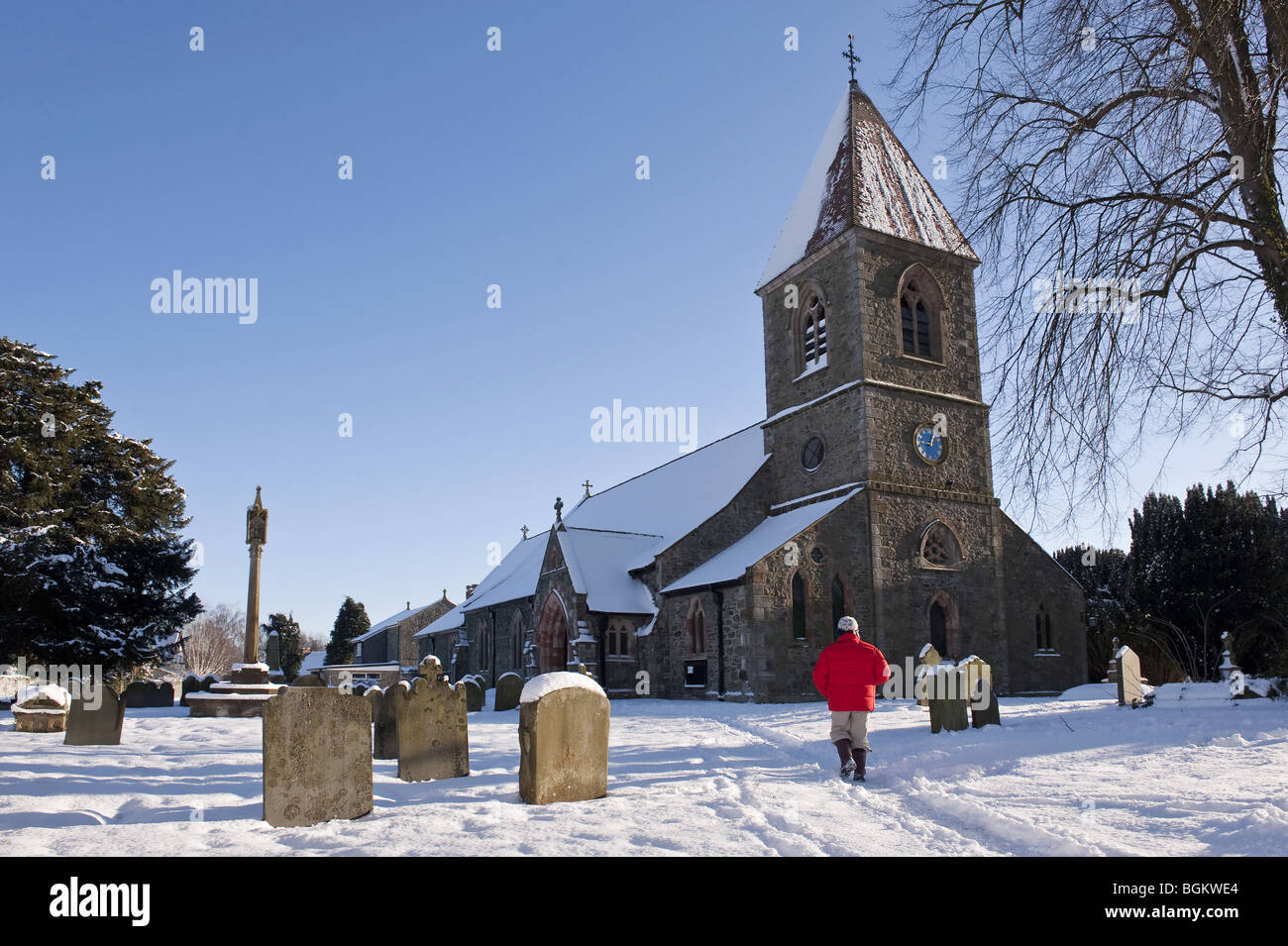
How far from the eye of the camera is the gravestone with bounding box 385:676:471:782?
8.80m

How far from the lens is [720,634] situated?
23094 millimetres

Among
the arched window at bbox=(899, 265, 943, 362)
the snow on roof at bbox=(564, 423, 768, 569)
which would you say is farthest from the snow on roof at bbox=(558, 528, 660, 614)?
the arched window at bbox=(899, 265, 943, 362)

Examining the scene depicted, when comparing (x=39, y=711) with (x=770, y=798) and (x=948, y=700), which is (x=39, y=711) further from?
(x=948, y=700)

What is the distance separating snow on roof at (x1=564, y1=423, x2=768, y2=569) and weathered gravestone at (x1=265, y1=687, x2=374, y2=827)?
19840mm

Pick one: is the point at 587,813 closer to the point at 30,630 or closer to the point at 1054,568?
the point at 1054,568

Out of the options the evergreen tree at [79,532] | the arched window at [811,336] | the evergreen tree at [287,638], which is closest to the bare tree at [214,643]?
the evergreen tree at [287,638]

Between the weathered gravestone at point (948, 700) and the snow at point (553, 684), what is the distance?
6.40m

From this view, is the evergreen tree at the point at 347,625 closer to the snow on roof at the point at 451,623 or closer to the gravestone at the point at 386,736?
the snow on roof at the point at 451,623

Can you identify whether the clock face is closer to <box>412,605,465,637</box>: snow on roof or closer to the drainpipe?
the drainpipe

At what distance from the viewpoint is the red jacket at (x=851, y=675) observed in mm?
8539
